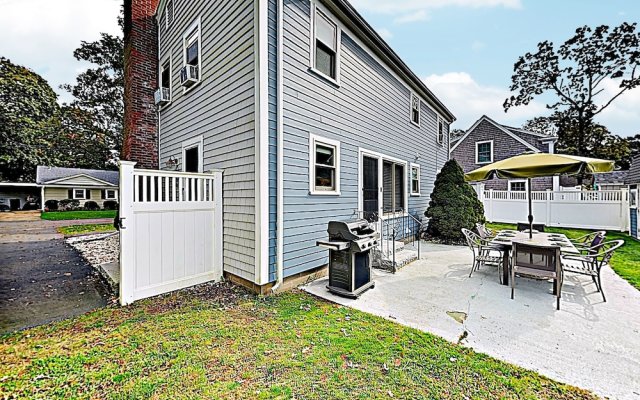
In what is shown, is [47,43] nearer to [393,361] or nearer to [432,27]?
[432,27]

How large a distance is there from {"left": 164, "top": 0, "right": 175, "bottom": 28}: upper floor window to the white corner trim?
15.5 feet

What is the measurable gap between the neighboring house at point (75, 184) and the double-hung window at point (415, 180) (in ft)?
81.8

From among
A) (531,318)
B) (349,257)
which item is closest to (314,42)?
(349,257)

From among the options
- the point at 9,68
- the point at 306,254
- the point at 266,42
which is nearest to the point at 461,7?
the point at 266,42

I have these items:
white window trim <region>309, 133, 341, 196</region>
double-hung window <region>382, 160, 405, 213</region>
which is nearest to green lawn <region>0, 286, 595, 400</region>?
white window trim <region>309, 133, 341, 196</region>

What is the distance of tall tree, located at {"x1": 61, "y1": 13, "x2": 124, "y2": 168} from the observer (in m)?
24.2

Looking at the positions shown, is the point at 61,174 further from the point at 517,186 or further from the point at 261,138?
the point at 517,186

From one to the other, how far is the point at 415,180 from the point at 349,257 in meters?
6.74

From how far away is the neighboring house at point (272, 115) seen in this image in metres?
4.68

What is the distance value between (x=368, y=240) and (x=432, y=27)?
916cm

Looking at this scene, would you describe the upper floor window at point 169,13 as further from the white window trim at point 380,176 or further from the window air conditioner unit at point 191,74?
the white window trim at point 380,176

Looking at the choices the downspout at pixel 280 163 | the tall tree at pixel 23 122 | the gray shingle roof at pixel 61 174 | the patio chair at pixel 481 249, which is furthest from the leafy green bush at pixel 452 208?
the tall tree at pixel 23 122

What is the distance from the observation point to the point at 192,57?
22.0 feet

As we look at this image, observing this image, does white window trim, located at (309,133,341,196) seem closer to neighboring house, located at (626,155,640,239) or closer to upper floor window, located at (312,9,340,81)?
upper floor window, located at (312,9,340,81)
